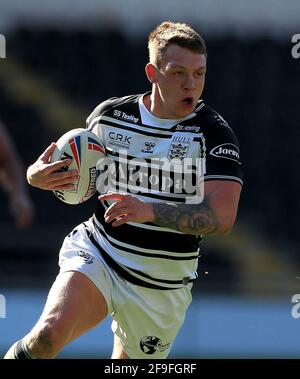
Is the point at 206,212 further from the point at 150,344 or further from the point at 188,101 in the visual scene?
the point at 150,344

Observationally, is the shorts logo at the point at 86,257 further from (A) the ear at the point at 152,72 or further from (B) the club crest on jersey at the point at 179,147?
(A) the ear at the point at 152,72

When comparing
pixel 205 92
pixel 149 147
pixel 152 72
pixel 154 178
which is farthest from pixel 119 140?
pixel 205 92

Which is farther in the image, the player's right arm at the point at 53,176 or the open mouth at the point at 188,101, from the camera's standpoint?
the open mouth at the point at 188,101

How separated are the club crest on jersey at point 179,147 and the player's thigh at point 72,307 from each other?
2.50 ft

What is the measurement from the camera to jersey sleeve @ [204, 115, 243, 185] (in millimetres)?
5090

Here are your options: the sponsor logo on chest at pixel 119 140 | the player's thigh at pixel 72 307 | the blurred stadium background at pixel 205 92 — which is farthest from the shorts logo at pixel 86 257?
the blurred stadium background at pixel 205 92

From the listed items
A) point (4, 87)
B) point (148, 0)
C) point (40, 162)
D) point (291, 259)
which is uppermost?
point (40, 162)

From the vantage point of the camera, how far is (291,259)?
11586 millimetres

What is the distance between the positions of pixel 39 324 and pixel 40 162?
2.68 ft

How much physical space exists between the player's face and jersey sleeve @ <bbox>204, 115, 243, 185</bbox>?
176mm

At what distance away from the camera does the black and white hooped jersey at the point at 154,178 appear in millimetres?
5281

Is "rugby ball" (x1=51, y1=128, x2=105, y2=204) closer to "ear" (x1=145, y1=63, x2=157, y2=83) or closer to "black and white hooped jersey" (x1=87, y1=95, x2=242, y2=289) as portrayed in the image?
"black and white hooped jersey" (x1=87, y1=95, x2=242, y2=289)
